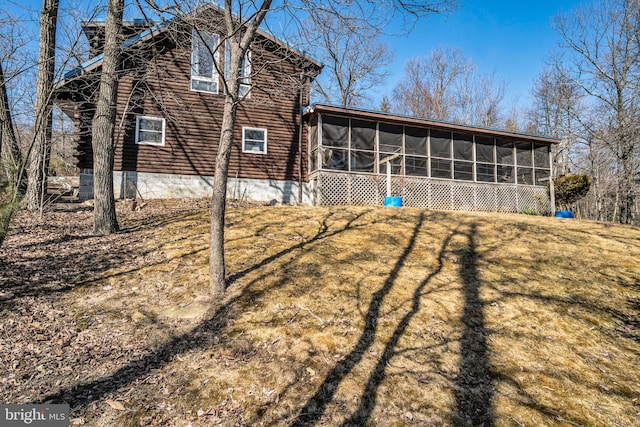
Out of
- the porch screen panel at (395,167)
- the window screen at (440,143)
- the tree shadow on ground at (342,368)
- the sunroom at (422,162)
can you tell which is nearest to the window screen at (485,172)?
the sunroom at (422,162)

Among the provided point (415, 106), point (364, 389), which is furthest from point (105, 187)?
point (415, 106)

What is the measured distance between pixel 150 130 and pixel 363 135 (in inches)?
318

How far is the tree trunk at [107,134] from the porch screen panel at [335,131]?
743 centimetres

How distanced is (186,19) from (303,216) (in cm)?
613

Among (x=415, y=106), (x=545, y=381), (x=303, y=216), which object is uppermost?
(x=415, y=106)

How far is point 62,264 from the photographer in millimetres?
6273

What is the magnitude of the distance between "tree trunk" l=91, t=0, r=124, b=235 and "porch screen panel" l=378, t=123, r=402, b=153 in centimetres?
966

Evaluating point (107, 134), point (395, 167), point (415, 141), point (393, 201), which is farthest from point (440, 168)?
point (107, 134)

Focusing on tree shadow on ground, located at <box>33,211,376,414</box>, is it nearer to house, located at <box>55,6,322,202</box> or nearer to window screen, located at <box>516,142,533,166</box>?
house, located at <box>55,6,322,202</box>

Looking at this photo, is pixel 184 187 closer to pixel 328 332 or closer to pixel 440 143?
pixel 440 143

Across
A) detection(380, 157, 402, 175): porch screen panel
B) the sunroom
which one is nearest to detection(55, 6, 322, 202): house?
the sunroom

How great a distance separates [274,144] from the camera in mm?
14734

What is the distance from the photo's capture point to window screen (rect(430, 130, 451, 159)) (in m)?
15.8

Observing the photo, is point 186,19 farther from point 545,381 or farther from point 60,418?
point 545,381
